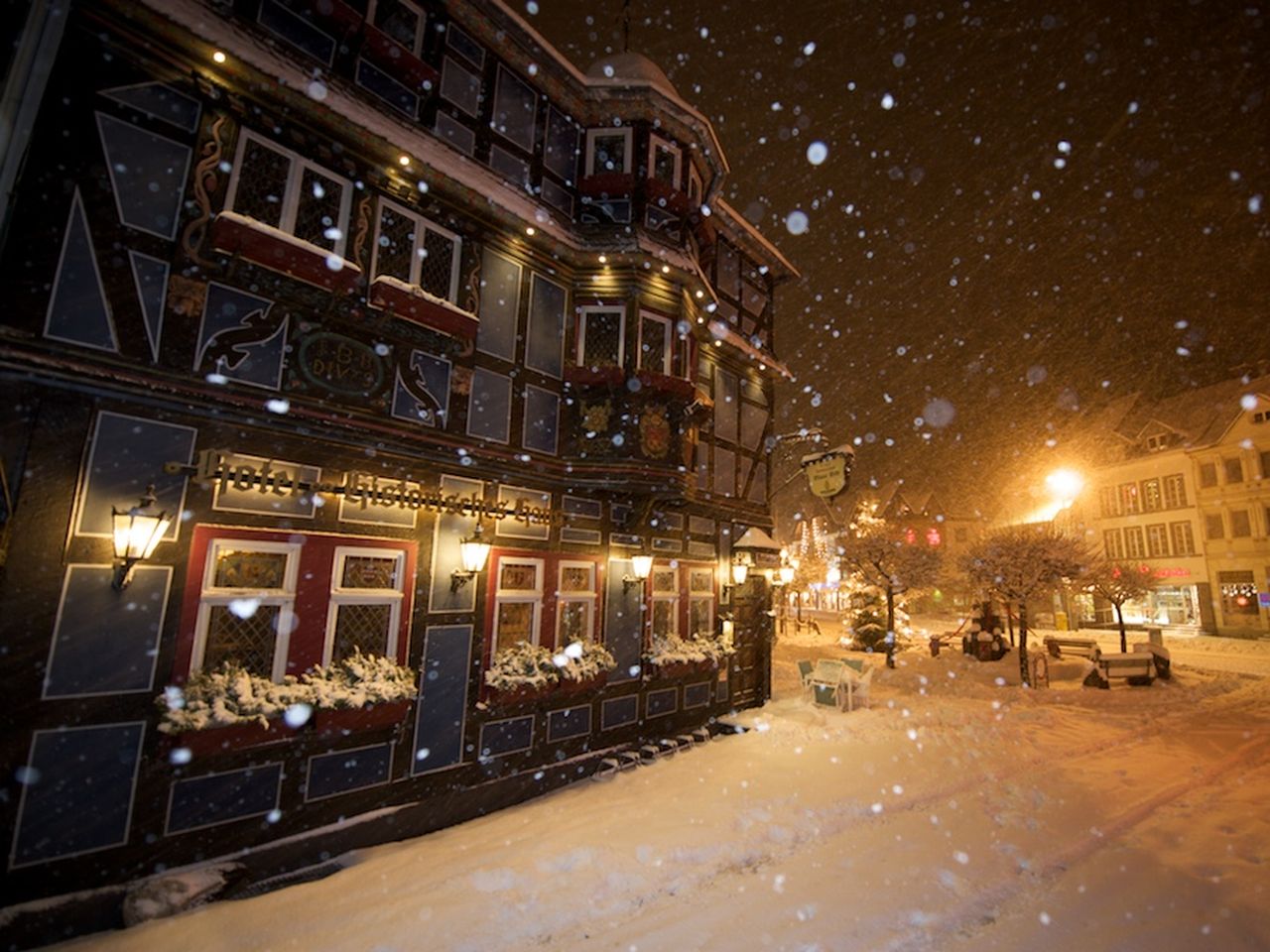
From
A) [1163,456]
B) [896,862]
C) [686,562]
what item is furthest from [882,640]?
[1163,456]

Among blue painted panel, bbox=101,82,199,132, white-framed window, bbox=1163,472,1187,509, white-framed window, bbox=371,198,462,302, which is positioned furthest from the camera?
white-framed window, bbox=1163,472,1187,509

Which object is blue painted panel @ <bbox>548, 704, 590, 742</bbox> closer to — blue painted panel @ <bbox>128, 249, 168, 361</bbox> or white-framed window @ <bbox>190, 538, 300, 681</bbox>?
white-framed window @ <bbox>190, 538, 300, 681</bbox>

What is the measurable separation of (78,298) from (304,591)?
152 inches

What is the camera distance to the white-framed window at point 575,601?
10.5m

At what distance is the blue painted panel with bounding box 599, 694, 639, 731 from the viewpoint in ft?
36.2

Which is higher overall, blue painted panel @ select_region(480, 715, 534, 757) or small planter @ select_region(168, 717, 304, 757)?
small planter @ select_region(168, 717, 304, 757)

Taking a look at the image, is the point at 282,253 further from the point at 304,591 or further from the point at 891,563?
the point at 891,563

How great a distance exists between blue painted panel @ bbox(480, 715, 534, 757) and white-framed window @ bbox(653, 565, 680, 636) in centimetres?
372

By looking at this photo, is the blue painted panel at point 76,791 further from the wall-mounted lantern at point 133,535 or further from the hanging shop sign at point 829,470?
the hanging shop sign at point 829,470

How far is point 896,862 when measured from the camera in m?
6.75

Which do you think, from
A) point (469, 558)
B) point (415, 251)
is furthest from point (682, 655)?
point (415, 251)

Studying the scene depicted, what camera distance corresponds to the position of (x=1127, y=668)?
18.5 metres

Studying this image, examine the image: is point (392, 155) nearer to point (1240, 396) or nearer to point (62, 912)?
point (62, 912)

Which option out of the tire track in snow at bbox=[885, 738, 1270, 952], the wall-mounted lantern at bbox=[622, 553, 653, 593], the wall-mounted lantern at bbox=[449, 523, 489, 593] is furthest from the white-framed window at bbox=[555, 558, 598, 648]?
the tire track in snow at bbox=[885, 738, 1270, 952]
